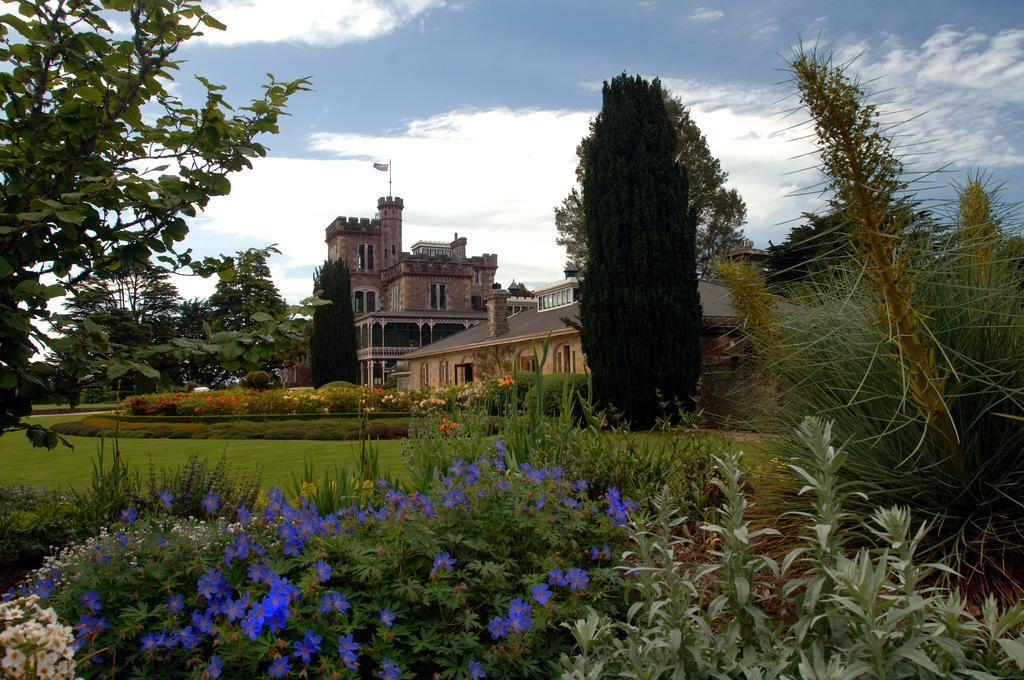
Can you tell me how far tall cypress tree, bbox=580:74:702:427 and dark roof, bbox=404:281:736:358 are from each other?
2689 millimetres

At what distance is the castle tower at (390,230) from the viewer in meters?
67.9

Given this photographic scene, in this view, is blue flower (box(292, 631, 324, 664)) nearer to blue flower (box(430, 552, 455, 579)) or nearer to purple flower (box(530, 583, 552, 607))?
blue flower (box(430, 552, 455, 579))

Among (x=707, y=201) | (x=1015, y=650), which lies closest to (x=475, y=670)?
(x=1015, y=650)

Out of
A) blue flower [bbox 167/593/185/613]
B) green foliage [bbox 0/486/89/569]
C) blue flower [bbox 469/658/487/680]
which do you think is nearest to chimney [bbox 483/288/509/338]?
green foliage [bbox 0/486/89/569]

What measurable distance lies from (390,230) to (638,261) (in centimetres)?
5452

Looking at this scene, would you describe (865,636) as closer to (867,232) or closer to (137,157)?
(867,232)

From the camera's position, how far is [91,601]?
102 inches

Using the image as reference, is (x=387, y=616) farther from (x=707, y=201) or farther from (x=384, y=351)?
(x=384, y=351)

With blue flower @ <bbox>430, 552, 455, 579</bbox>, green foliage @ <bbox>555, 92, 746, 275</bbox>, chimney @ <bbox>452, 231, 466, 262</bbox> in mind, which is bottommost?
blue flower @ <bbox>430, 552, 455, 579</bbox>

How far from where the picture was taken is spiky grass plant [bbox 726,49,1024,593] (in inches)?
102

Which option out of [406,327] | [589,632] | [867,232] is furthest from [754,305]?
[406,327]

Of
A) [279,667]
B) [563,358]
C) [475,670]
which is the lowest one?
[475,670]

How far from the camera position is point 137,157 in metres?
4.25

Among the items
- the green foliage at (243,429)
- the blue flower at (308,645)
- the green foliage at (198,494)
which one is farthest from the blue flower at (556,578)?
the green foliage at (243,429)
